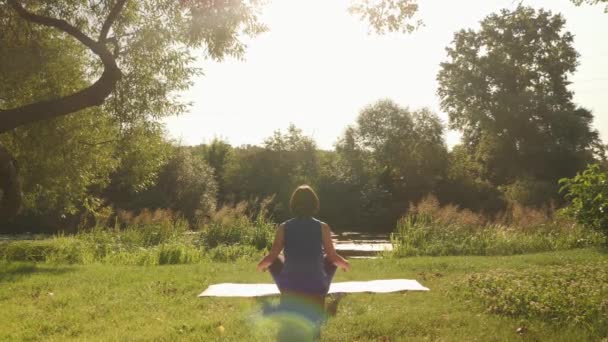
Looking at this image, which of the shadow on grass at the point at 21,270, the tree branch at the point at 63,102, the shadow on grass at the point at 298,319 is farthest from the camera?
the shadow on grass at the point at 21,270

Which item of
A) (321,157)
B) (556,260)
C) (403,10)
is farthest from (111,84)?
(321,157)

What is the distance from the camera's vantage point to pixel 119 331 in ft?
19.1

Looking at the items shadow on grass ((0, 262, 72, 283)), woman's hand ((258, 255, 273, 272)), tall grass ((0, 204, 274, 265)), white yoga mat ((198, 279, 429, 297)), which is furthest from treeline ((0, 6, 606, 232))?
woman's hand ((258, 255, 273, 272))

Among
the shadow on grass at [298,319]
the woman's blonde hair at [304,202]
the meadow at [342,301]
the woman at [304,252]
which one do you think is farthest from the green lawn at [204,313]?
the woman's blonde hair at [304,202]

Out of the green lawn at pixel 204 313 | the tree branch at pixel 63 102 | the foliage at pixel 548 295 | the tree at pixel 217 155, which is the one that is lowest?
the green lawn at pixel 204 313

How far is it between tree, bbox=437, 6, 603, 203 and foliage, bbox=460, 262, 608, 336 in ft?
96.1

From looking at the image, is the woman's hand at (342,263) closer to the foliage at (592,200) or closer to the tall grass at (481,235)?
the tall grass at (481,235)

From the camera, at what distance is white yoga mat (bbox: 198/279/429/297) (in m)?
7.84

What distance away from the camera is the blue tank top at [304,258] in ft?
19.1

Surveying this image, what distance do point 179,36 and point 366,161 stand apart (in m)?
33.8

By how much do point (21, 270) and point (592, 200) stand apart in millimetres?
14035

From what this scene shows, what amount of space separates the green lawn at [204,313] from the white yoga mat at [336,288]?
0.25 meters

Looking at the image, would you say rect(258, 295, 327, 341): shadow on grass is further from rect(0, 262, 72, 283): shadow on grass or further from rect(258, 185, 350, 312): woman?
rect(0, 262, 72, 283): shadow on grass

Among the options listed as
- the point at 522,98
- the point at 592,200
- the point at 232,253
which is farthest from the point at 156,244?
the point at 522,98
